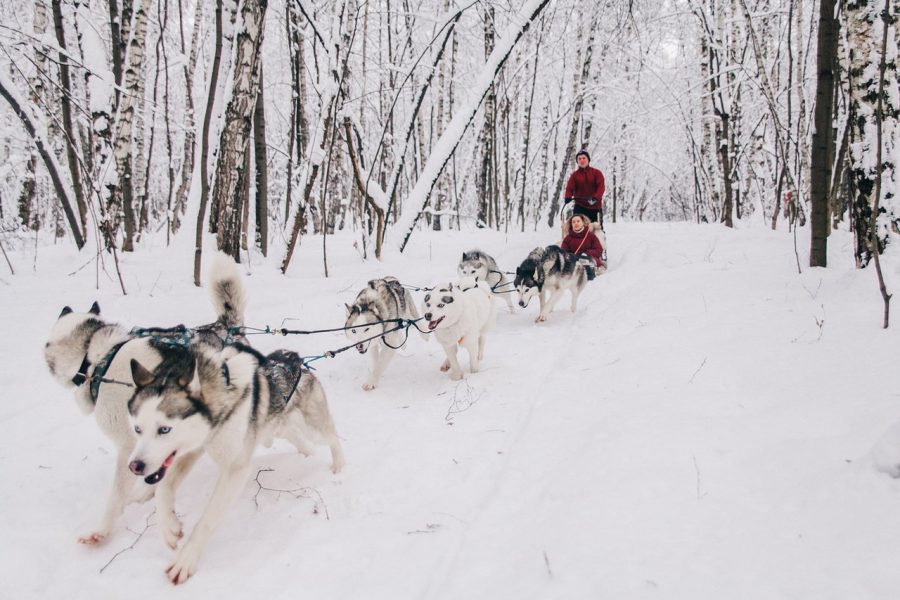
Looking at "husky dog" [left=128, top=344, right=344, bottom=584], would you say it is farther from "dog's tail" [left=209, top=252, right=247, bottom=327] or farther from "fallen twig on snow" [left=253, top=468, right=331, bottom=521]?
"dog's tail" [left=209, top=252, right=247, bottom=327]

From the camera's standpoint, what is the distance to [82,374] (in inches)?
93.8

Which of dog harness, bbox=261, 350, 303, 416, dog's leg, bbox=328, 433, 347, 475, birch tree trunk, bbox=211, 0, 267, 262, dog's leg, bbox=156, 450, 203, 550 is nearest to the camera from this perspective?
dog's leg, bbox=156, 450, 203, 550

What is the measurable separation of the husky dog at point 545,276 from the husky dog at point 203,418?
4.10 m

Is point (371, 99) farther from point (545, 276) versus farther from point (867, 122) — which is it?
point (867, 122)

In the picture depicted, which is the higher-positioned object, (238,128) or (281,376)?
(238,128)

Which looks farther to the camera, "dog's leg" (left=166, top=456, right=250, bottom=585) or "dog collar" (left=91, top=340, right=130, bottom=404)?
"dog collar" (left=91, top=340, right=130, bottom=404)

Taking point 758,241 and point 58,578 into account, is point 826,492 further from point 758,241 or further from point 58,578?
point 758,241

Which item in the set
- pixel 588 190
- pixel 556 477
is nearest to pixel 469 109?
pixel 588 190

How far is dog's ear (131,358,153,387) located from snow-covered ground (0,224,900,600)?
2.93 ft

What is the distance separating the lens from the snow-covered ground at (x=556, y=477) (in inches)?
70.6

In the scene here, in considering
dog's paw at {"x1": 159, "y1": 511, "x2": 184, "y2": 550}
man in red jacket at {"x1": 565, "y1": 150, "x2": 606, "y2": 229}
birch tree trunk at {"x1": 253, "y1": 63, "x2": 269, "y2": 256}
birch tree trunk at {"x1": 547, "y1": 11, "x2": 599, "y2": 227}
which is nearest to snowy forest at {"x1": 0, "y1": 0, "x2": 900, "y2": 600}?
dog's paw at {"x1": 159, "y1": 511, "x2": 184, "y2": 550}

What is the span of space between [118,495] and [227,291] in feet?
4.53

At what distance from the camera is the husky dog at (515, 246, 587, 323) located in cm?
638

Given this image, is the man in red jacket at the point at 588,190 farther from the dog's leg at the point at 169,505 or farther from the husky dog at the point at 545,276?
the dog's leg at the point at 169,505
